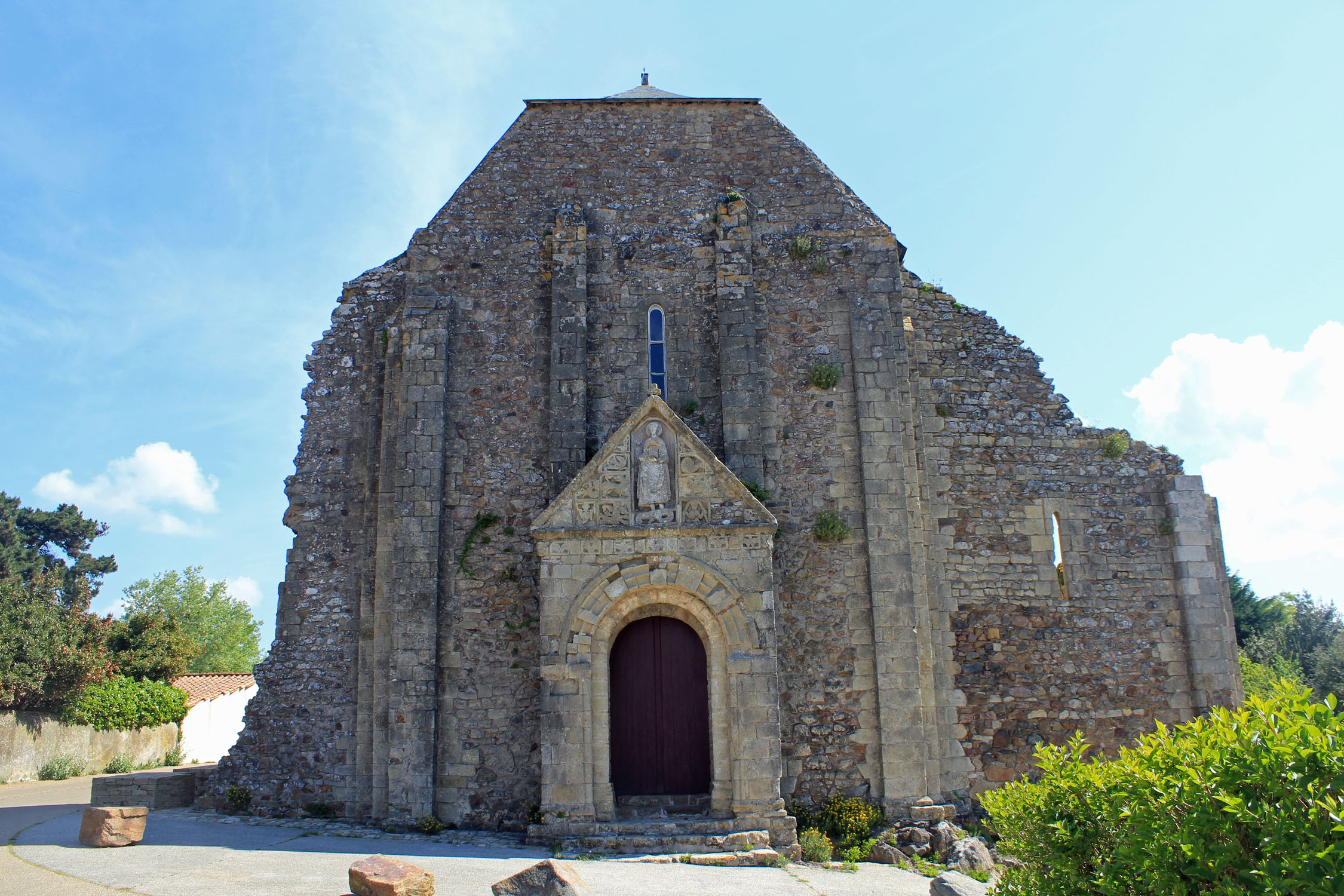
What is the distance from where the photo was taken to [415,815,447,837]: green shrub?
11961 millimetres

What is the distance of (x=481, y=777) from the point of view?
12.4 metres

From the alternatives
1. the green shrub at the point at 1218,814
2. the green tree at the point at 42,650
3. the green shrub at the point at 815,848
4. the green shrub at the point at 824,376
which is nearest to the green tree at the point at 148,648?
the green tree at the point at 42,650

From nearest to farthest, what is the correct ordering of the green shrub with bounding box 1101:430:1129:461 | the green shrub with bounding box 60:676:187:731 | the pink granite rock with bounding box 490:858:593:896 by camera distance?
the pink granite rock with bounding box 490:858:593:896, the green shrub with bounding box 1101:430:1129:461, the green shrub with bounding box 60:676:187:731

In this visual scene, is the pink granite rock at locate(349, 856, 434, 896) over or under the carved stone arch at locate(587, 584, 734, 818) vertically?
under

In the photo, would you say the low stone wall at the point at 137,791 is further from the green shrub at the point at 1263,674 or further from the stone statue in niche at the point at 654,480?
the green shrub at the point at 1263,674

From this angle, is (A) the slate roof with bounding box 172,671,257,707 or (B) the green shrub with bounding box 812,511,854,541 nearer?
(B) the green shrub with bounding box 812,511,854,541

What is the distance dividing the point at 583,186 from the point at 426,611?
25.3 feet

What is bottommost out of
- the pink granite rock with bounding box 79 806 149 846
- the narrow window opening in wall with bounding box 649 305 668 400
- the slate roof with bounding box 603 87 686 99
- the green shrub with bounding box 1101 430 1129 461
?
the pink granite rock with bounding box 79 806 149 846

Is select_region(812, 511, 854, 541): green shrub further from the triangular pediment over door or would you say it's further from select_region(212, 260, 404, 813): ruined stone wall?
select_region(212, 260, 404, 813): ruined stone wall

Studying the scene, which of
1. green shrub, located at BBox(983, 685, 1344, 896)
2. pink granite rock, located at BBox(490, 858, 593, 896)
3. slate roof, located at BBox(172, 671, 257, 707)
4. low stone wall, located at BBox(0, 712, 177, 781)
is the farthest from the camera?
slate roof, located at BBox(172, 671, 257, 707)

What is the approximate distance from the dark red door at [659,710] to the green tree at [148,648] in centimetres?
2164

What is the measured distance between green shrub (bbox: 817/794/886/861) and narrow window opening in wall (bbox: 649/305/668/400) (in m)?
6.62

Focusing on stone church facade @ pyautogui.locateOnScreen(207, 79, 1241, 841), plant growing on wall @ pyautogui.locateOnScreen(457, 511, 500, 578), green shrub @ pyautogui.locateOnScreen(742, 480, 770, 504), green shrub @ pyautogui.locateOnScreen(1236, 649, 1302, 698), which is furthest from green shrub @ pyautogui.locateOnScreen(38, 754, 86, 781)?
green shrub @ pyautogui.locateOnScreen(1236, 649, 1302, 698)

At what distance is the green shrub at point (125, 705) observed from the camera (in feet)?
79.0
